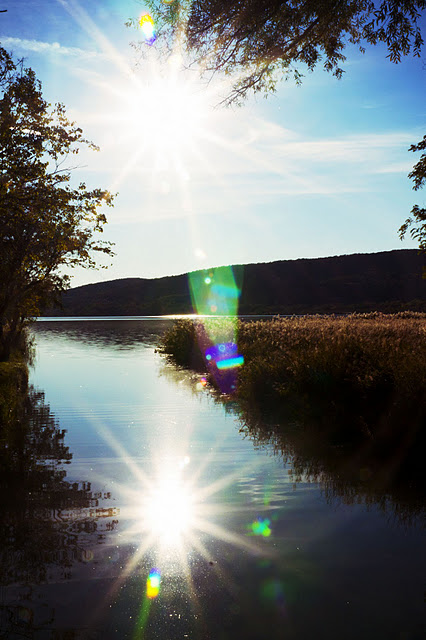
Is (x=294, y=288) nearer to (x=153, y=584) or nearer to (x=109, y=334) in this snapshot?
(x=109, y=334)

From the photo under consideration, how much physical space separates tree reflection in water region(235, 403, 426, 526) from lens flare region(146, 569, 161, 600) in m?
2.74

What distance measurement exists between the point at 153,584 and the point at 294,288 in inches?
5846

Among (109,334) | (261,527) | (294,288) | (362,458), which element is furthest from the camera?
(294,288)

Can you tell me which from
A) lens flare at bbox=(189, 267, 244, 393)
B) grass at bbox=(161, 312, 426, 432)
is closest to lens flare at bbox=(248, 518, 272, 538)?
grass at bbox=(161, 312, 426, 432)

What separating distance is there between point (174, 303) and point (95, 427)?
142 metres

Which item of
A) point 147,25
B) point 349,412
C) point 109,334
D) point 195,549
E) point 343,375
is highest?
point 147,25

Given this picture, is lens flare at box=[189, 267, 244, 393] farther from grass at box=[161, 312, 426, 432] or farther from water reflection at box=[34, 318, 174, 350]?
grass at box=[161, 312, 426, 432]

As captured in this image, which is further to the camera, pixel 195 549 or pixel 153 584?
pixel 195 549

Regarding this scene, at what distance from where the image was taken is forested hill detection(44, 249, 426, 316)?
5310 inches

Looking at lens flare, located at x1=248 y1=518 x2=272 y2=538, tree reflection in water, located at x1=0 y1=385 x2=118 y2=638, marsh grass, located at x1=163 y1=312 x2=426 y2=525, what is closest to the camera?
tree reflection in water, located at x1=0 y1=385 x2=118 y2=638

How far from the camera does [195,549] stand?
18.6 feet

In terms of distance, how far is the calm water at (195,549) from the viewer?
14.1 feet

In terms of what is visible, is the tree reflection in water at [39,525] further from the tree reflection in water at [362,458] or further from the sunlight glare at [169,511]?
the tree reflection in water at [362,458]

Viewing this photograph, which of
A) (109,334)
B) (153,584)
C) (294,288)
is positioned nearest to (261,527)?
(153,584)
